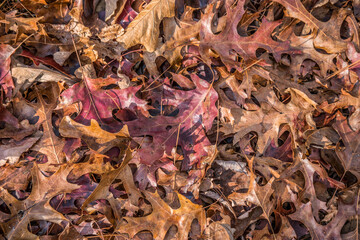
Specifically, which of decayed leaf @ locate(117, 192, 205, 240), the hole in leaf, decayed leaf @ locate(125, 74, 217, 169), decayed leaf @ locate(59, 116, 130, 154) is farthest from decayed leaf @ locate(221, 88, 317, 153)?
the hole in leaf

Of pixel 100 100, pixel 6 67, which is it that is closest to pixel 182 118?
pixel 100 100

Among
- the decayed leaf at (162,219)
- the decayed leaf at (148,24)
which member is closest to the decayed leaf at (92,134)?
the decayed leaf at (162,219)

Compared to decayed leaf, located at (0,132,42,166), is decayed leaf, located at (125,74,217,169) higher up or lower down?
higher up

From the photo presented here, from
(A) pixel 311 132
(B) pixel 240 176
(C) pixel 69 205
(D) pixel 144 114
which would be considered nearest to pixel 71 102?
(D) pixel 144 114

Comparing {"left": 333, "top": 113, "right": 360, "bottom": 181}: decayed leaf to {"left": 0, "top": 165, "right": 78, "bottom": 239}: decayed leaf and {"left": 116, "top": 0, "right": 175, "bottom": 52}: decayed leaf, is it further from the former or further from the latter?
{"left": 0, "top": 165, "right": 78, "bottom": 239}: decayed leaf

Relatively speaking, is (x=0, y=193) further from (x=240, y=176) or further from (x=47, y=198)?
(x=240, y=176)

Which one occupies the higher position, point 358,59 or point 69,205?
point 358,59

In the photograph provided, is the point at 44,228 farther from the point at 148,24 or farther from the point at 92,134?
the point at 148,24
